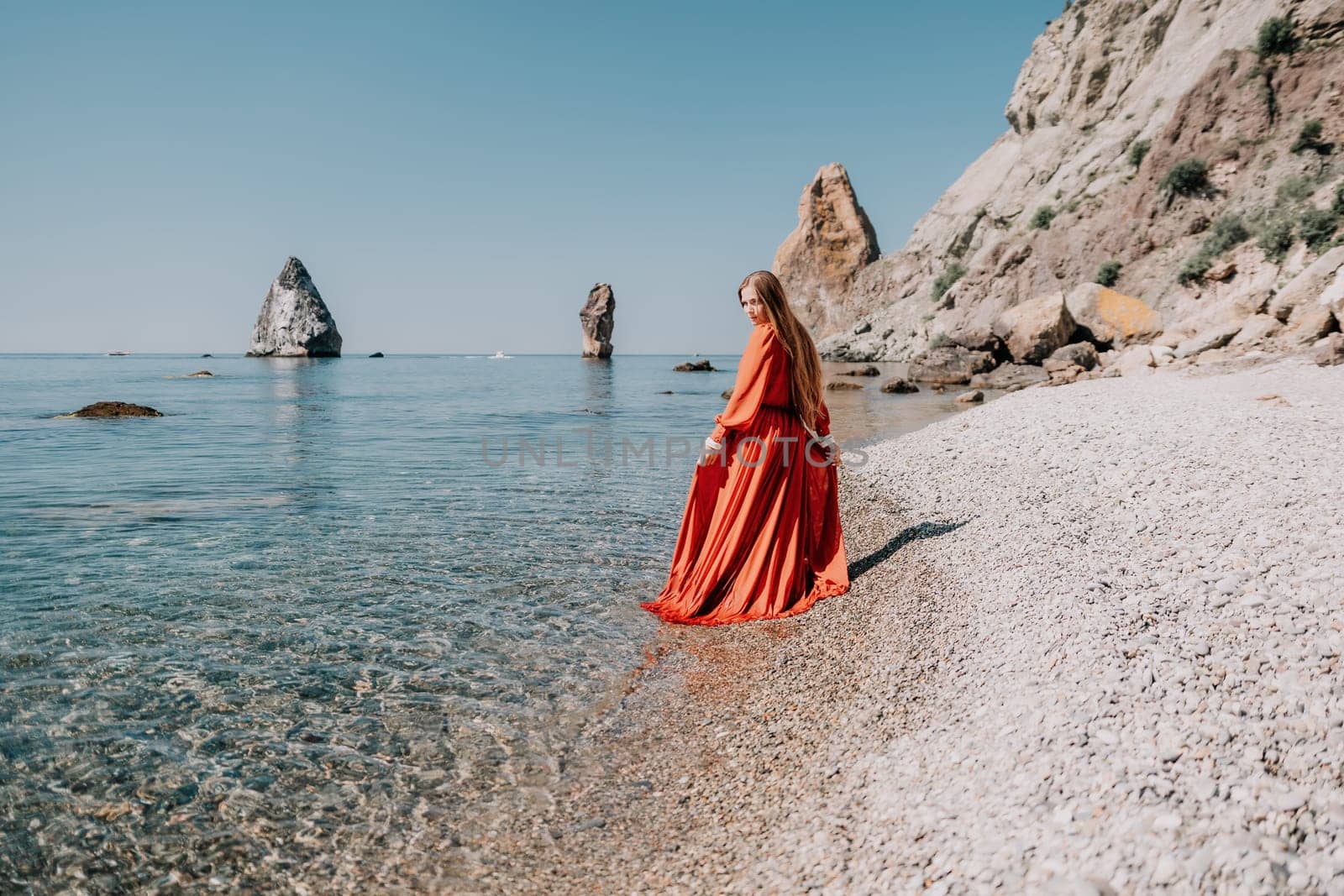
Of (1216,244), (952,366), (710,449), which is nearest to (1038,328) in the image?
(952,366)

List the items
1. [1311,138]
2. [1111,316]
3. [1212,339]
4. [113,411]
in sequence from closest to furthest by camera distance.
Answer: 1. [1212,339]
2. [113,411]
3. [1311,138]
4. [1111,316]

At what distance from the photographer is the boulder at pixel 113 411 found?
22.6m

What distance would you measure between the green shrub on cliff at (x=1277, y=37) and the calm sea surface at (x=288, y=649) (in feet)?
111

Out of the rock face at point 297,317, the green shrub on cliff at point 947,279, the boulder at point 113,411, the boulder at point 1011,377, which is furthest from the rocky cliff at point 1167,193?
the rock face at point 297,317

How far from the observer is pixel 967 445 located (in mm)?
11031

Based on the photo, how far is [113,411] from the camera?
2286 centimetres

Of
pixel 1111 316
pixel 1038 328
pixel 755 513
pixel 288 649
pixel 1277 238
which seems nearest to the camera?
pixel 288 649

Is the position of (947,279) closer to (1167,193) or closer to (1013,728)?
(1167,193)

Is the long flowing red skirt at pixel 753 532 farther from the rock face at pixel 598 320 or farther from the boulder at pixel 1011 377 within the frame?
the rock face at pixel 598 320

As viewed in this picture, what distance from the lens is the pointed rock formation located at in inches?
3565

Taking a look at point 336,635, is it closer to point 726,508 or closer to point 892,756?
point 726,508

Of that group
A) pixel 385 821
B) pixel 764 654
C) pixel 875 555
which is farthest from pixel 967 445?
pixel 385 821

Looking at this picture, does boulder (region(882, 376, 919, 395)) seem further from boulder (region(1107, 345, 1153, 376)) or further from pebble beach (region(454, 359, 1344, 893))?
pebble beach (region(454, 359, 1344, 893))

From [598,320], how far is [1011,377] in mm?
67826
